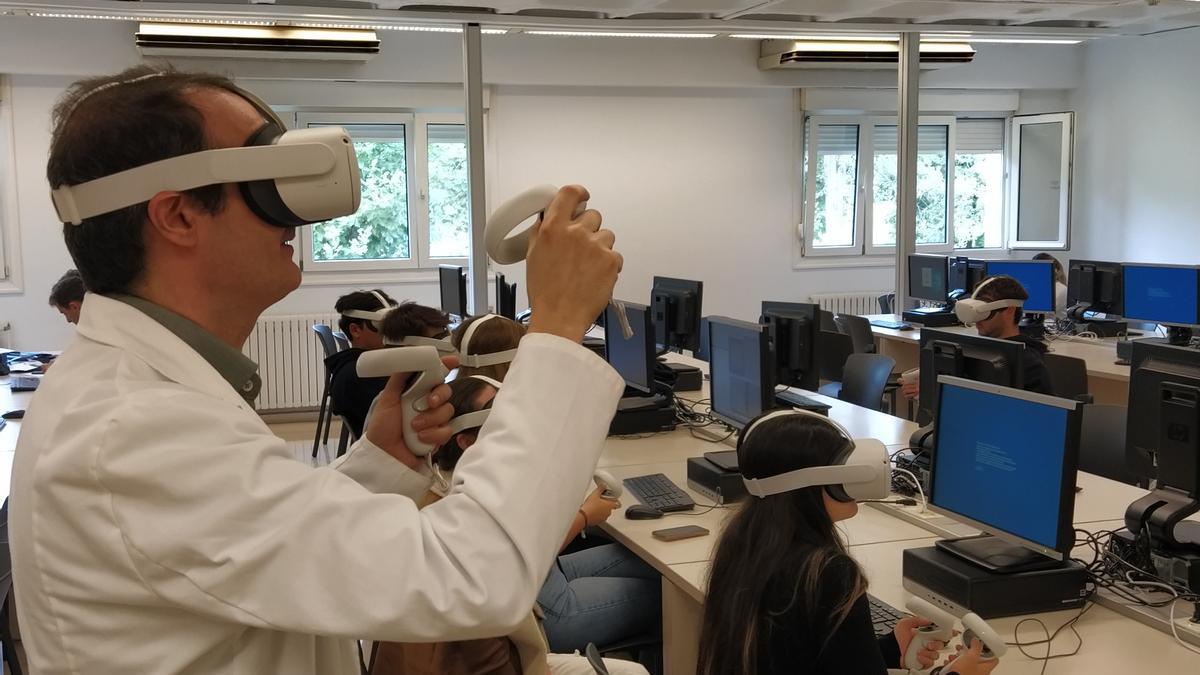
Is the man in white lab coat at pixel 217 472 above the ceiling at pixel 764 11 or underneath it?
underneath

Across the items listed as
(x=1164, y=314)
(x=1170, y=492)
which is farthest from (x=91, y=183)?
(x=1164, y=314)

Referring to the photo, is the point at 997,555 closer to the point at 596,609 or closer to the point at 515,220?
the point at 596,609

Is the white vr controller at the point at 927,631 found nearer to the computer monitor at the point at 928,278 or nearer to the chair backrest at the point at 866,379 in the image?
the chair backrest at the point at 866,379

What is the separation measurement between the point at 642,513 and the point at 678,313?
2100 millimetres

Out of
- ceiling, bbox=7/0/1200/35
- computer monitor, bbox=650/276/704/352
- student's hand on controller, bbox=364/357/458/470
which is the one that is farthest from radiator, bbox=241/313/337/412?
student's hand on controller, bbox=364/357/458/470

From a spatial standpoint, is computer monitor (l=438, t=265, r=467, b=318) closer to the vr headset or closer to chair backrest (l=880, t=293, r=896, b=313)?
chair backrest (l=880, t=293, r=896, b=313)

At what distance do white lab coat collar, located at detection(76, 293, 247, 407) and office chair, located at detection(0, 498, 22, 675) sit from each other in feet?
8.12

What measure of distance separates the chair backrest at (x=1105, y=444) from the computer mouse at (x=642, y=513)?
5.38 feet

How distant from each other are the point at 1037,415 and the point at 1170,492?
0.53 metres

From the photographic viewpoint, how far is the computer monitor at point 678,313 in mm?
5059

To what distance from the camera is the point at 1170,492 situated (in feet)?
8.16

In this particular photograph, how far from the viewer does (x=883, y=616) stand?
2.32 metres

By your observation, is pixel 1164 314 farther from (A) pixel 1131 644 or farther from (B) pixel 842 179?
(A) pixel 1131 644

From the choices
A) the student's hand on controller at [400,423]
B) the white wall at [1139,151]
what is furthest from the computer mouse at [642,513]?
the white wall at [1139,151]
